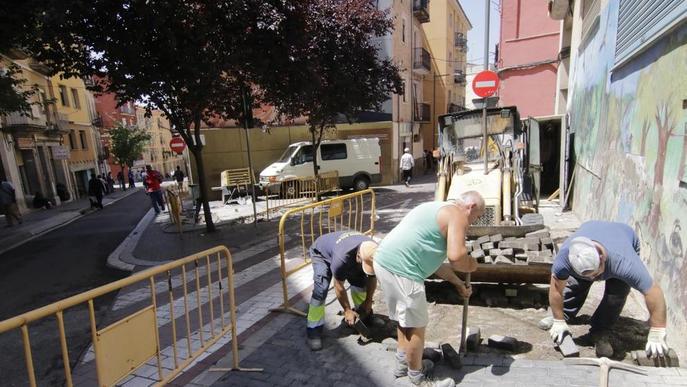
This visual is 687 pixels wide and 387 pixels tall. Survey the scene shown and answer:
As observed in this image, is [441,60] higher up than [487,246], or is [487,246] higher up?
[441,60]

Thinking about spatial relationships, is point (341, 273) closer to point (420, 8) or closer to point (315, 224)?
point (315, 224)

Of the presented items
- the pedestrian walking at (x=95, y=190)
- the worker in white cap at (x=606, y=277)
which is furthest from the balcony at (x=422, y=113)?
the worker in white cap at (x=606, y=277)

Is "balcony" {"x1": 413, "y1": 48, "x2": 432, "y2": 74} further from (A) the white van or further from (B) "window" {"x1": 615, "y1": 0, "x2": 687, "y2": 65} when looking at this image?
(B) "window" {"x1": 615, "y1": 0, "x2": 687, "y2": 65}

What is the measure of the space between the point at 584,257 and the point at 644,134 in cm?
229

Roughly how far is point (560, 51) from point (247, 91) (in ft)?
33.9

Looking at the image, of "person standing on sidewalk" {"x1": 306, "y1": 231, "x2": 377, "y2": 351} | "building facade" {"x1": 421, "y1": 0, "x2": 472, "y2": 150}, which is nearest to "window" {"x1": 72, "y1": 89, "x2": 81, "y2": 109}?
"building facade" {"x1": 421, "y1": 0, "x2": 472, "y2": 150}

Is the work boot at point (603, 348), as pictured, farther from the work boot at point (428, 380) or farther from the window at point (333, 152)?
the window at point (333, 152)

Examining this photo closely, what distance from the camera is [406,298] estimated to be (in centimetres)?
286

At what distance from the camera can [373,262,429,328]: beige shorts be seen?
286cm

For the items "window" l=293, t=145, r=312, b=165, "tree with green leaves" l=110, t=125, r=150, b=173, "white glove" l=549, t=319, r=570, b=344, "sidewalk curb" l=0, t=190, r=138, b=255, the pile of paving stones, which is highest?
"tree with green leaves" l=110, t=125, r=150, b=173

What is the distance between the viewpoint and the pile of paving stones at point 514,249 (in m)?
4.25

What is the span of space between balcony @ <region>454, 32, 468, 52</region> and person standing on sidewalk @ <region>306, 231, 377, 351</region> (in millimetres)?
33472

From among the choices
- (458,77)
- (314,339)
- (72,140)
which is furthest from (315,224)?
(458,77)

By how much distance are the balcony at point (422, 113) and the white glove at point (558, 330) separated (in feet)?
67.1
